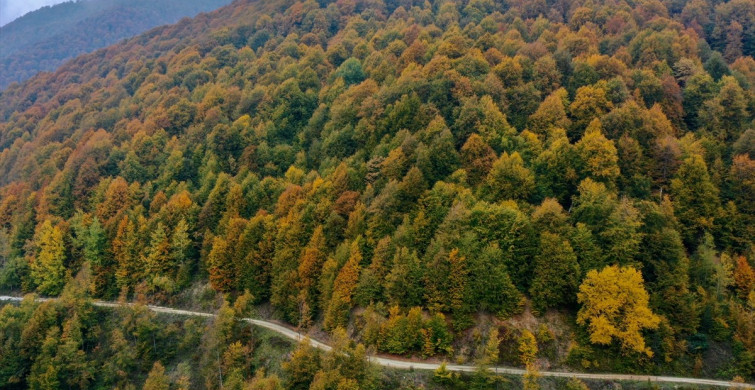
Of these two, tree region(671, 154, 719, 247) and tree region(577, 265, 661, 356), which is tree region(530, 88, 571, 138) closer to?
tree region(671, 154, 719, 247)

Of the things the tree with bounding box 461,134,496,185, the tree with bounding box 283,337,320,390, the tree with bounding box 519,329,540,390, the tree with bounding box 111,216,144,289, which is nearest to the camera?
the tree with bounding box 519,329,540,390

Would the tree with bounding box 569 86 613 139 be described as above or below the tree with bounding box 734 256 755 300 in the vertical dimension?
above

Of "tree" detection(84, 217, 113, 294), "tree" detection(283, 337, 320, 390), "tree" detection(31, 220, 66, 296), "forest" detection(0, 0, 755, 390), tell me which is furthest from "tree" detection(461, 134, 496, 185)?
"tree" detection(31, 220, 66, 296)

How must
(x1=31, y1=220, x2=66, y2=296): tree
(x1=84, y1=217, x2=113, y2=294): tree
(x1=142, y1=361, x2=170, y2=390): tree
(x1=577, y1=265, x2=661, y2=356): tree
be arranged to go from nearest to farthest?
(x1=577, y1=265, x2=661, y2=356): tree < (x1=142, y1=361, x2=170, y2=390): tree < (x1=84, y1=217, x2=113, y2=294): tree < (x1=31, y1=220, x2=66, y2=296): tree

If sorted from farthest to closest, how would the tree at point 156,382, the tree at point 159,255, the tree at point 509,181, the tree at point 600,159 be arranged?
the tree at point 159,255 < the tree at point 509,181 < the tree at point 600,159 < the tree at point 156,382

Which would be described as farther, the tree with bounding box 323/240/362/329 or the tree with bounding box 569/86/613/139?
the tree with bounding box 569/86/613/139

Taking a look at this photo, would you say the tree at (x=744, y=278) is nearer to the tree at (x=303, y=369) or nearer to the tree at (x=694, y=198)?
the tree at (x=694, y=198)

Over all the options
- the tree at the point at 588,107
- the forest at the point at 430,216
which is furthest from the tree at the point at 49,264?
the tree at the point at 588,107
